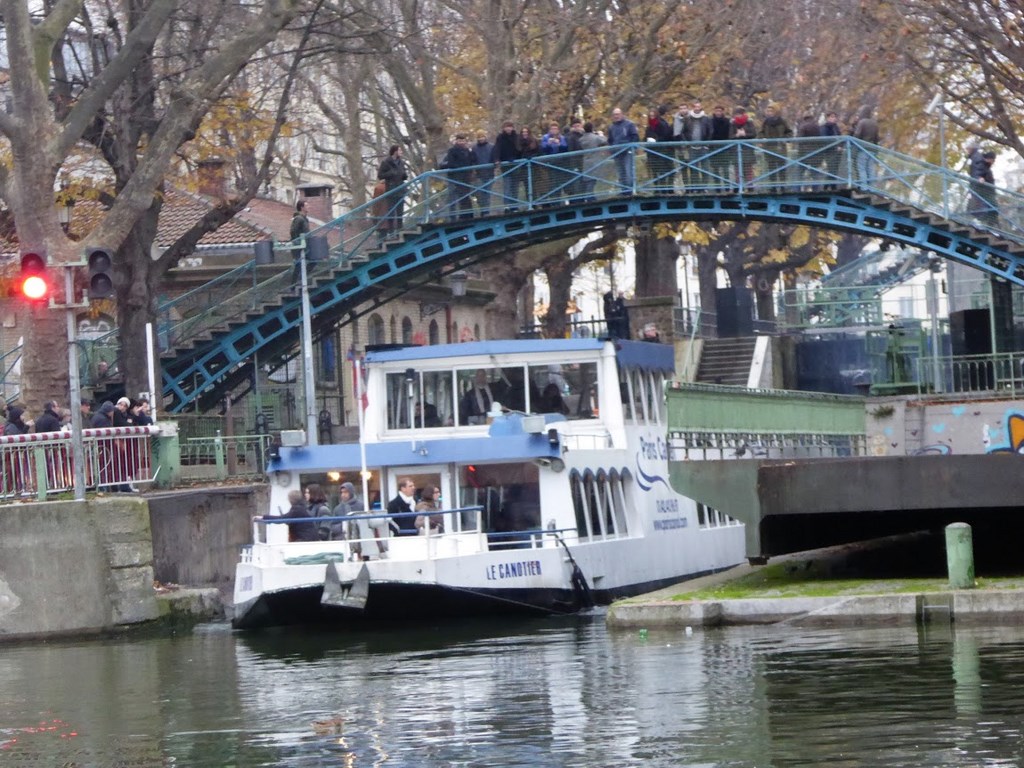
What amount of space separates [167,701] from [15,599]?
7.40 metres

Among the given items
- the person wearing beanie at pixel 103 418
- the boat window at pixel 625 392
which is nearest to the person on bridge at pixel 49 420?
the person wearing beanie at pixel 103 418

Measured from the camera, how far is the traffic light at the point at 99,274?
21.9m

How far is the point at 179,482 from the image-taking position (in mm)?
32719

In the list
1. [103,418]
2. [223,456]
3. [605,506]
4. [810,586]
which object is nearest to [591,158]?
[223,456]

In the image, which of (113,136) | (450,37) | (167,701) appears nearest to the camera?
(167,701)

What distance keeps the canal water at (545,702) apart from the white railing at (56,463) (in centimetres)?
345

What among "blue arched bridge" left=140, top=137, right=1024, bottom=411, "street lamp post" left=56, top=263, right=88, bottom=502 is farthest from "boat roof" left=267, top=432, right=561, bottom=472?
"blue arched bridge" left=140, top=137, right=1024, bottom=411

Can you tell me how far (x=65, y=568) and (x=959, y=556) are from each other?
10929 mm

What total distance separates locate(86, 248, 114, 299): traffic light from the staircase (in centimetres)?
2715

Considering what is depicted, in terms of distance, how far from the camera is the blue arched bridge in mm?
39312

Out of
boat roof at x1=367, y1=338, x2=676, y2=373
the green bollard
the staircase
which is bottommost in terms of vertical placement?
the green bollard

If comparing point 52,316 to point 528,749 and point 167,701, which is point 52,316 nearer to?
point 167,701

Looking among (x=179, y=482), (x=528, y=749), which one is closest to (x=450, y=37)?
(x=179, y=482)

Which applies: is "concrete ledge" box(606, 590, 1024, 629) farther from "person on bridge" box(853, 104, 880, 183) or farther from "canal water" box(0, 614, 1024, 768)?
"person on bridge" box(853, 104, 880, 183)
